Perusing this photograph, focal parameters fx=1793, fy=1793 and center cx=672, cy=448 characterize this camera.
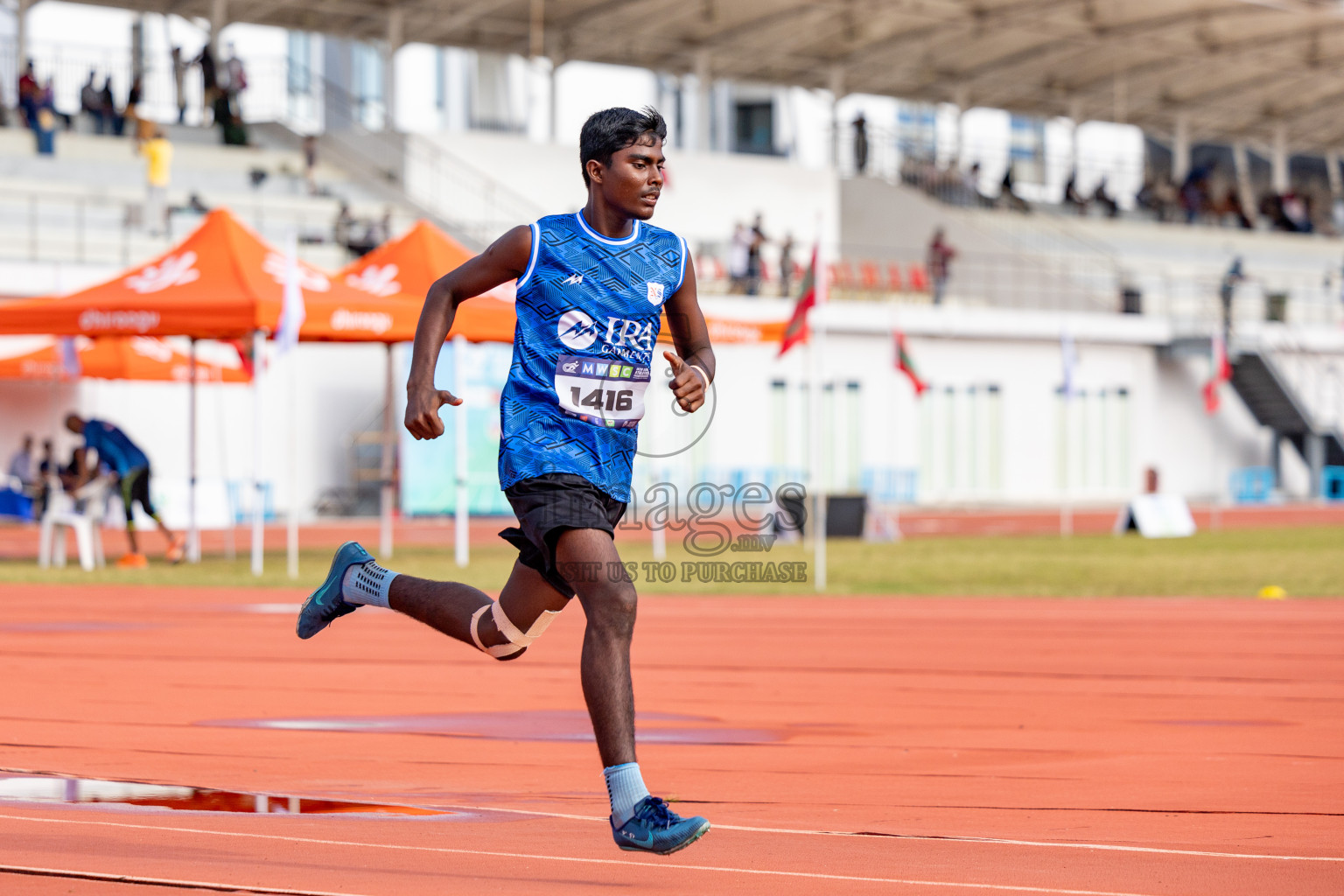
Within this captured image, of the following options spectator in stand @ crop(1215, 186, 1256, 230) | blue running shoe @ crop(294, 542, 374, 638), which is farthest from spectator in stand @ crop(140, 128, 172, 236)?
spectator in stand @ crop(1215, 186, 1256, 230)

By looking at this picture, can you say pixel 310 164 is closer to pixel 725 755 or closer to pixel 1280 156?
pixel 725 755

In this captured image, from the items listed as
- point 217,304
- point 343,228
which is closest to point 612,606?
point 217,304

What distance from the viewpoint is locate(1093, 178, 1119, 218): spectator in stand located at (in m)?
50.8

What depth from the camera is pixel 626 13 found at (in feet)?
135

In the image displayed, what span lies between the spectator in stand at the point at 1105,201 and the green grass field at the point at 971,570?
25.9 meters

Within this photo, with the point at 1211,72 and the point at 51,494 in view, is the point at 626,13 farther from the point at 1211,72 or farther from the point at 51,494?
the point at 51,494

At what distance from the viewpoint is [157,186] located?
30.2 metres

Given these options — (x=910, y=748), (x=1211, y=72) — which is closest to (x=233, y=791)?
(x=910, y=748)

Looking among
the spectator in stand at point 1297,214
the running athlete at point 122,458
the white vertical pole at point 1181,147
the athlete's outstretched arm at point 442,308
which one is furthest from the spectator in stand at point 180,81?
the spectator in stand at point 1297,214

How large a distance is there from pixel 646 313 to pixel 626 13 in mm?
37381

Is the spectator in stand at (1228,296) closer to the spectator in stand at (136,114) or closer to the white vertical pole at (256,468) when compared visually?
the spectator in stand at (136,114)

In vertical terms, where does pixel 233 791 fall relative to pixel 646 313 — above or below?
below

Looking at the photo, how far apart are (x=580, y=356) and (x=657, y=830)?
1.28m

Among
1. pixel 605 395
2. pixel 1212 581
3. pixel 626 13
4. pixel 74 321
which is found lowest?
pixel 1212 581
